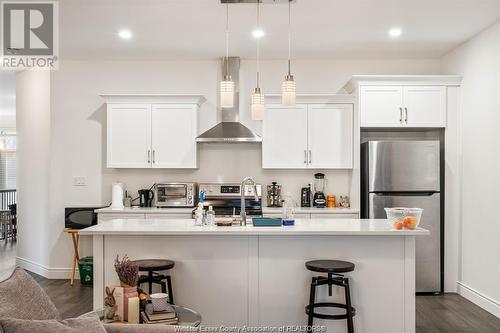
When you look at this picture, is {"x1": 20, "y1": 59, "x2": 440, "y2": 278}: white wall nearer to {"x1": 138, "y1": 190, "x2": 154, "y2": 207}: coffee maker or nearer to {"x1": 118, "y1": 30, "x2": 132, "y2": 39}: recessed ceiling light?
{"x1": 138, "y1": 190, "x2": 154, "y2": 207}: coffee maker

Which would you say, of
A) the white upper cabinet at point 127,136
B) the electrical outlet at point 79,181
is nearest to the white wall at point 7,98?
the electrical outlet at point 79,181

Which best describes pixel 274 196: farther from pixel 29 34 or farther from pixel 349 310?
pixel 29 34

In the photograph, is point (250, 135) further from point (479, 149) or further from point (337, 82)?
point (479, 149)

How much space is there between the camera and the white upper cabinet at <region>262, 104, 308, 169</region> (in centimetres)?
608

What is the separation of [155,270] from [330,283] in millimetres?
1277

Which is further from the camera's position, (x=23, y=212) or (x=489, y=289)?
(x=23, y=212)

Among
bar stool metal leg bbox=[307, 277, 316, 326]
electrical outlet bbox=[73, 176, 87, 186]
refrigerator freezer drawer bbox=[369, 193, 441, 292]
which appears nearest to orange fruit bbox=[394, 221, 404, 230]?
bar stool metal leg bbox=[307, 277, 316, 326]

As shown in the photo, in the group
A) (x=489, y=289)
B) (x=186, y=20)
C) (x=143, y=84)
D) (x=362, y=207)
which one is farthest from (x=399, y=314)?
(x=143, y=84)

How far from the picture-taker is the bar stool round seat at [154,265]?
144 inches

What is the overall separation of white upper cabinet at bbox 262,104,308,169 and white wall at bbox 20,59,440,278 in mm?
336

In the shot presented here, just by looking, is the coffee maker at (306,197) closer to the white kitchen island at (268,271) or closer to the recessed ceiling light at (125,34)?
the white kitchen island at (268,271)

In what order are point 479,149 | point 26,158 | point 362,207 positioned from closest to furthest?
point 479,149 < point 362,207 < point 26,158

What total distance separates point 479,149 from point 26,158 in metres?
5.74

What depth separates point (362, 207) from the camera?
233 inches
